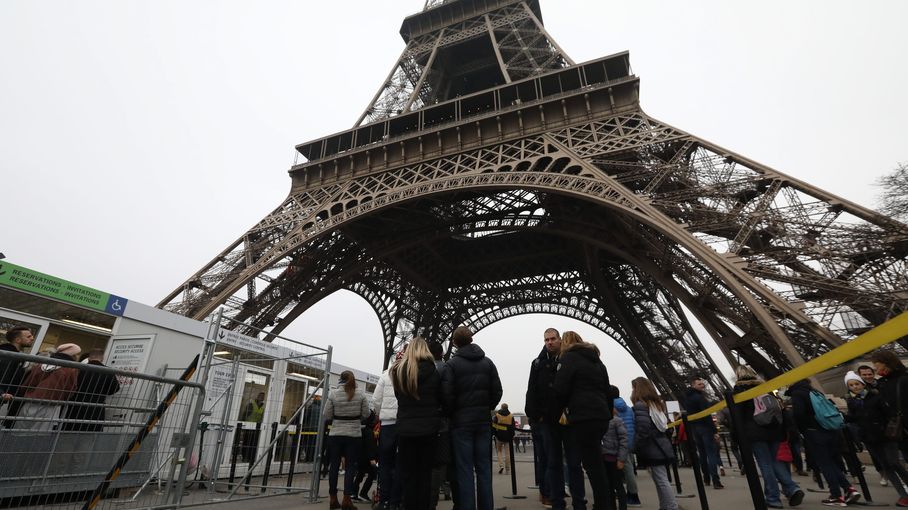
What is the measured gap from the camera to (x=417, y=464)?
3.67 meters

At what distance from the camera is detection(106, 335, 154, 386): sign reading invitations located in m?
7.36

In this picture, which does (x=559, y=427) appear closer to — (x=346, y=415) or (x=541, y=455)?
(x=541, y=455)

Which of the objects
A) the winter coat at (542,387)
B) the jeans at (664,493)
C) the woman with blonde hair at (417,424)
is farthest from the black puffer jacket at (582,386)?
the jeans at (664,493)

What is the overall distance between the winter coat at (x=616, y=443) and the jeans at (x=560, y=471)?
21.8 inches

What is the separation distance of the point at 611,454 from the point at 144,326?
25.0 feet

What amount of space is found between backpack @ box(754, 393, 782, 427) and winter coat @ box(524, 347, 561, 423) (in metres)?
2.66

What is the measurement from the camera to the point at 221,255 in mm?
16234

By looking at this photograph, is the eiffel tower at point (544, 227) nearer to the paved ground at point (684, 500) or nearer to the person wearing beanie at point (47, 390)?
the paved ground at point (684, 500)

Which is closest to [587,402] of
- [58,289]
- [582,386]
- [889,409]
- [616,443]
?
[582,386]

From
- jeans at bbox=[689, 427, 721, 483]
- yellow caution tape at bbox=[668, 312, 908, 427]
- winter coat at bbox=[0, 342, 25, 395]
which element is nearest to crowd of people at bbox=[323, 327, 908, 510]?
yellow caution tape at bbox=[668, 312, 908, 427]

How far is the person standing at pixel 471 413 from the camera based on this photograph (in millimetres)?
3938

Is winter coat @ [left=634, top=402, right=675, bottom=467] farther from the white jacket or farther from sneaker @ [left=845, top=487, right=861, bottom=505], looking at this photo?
the white jacket

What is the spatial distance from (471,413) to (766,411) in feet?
12.3

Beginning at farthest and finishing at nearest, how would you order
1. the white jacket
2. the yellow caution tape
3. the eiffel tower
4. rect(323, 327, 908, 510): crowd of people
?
the eiffel tower → the white jacket → rect(323, 327, 908, 510): crowd of people → the yellow caution tape
